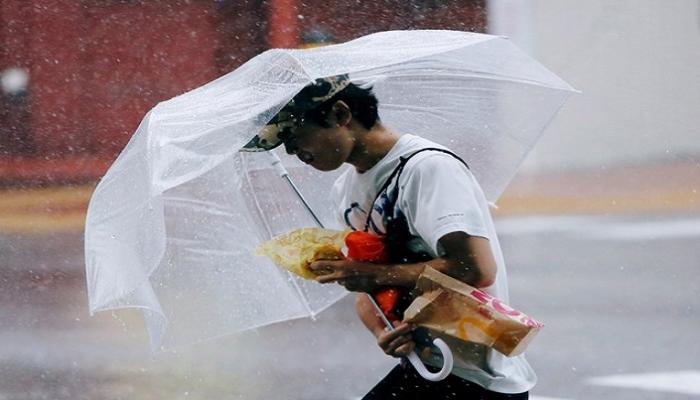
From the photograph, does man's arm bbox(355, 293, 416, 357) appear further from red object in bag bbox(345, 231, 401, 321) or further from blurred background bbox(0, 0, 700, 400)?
blurred background bbox(0, 0, 700, 400)

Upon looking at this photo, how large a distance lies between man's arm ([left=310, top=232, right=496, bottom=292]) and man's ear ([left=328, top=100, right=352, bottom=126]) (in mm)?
291

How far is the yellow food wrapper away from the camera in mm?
2928

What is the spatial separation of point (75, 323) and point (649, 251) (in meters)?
4.16

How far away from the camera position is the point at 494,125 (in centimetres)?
349

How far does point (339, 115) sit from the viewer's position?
292 cm

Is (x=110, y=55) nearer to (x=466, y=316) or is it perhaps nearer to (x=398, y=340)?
(x=398, y=340)

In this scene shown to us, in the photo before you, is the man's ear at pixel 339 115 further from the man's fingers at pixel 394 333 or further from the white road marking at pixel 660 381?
the white road marking at pixel 660 381

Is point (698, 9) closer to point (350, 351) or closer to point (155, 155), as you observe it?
point (350, 351)

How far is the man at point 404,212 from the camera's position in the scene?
2744 mm

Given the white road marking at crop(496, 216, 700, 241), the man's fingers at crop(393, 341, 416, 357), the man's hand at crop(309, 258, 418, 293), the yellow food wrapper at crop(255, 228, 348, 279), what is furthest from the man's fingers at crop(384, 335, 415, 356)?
the white road marking at crop(496, 216, 700, 241)

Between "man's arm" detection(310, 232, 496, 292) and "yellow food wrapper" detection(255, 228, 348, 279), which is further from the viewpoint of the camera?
"yellow food wrapper" detection(255, 228, 348, 279)

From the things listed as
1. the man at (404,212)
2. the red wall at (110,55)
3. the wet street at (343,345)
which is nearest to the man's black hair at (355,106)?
the man at (404,212)

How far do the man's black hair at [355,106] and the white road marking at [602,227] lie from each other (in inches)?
304

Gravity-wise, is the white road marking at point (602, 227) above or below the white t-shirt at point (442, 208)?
below
